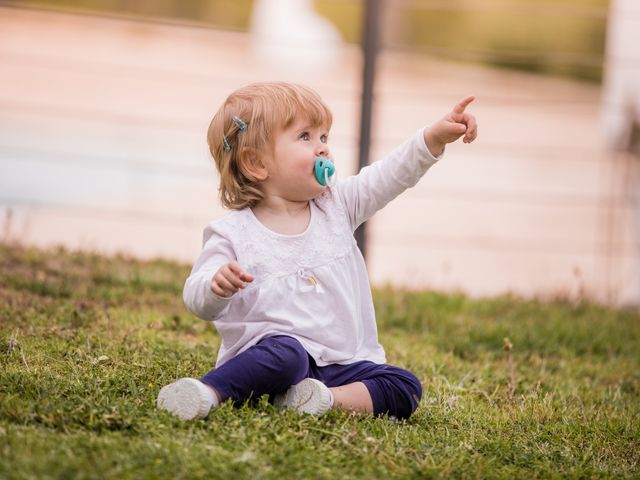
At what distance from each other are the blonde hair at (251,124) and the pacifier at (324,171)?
0.11 m

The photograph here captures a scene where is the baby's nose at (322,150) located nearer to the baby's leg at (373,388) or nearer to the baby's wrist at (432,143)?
the baby's wrist at (432,143)

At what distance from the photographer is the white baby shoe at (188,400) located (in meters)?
2.22

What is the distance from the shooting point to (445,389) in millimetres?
2963

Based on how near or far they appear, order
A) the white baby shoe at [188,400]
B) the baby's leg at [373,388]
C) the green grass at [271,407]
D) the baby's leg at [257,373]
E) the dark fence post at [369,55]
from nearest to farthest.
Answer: the green grass at [271,407] → the white baby shoe at [188,400] → the baby's leg at [257,373] → the baby's leg at [373,388] → the dark fence post at [369,55]

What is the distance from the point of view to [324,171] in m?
2.58

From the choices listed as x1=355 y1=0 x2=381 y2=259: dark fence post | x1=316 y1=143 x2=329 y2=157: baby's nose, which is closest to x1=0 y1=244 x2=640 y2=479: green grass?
x1=316 y1=143 x2=329 y2=157: baby's nose

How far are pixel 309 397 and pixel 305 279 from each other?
0.33 m

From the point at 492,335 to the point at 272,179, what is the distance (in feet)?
5.18

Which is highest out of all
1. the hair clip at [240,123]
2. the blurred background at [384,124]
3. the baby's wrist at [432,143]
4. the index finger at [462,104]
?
the index finger at [462,104]

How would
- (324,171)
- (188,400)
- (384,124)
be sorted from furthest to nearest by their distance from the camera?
(384,124) < (324,171) < (188,400)

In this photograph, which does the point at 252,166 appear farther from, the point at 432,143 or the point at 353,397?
the point at 353,397

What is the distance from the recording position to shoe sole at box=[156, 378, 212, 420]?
2223mm

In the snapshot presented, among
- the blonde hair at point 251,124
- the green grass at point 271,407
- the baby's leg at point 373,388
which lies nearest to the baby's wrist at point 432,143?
the blonde hair at point 251,124

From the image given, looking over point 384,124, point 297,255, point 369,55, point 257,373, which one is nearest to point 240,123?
point 297,255
